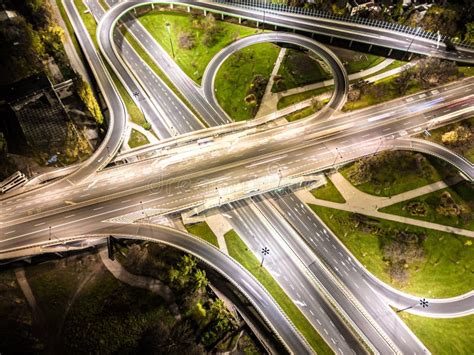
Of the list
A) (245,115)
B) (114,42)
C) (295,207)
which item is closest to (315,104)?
(245,115)

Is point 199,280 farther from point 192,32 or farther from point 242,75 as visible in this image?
point 192,32

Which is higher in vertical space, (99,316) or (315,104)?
(315,104)

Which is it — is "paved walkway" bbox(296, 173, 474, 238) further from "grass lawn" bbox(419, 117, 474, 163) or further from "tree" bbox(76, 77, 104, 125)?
"tree" bbox(76, 77, 104, 125)

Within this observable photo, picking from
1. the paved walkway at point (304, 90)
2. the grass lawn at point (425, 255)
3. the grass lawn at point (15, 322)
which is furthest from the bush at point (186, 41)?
the grass lawn at point (15, 322)

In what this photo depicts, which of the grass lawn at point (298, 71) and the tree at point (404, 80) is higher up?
the grass lawn at point (298, 71)

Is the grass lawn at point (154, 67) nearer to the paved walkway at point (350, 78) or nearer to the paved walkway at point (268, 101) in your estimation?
the paved walkway at point (268, 101)

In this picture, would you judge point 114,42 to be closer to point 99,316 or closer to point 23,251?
point 23,251
